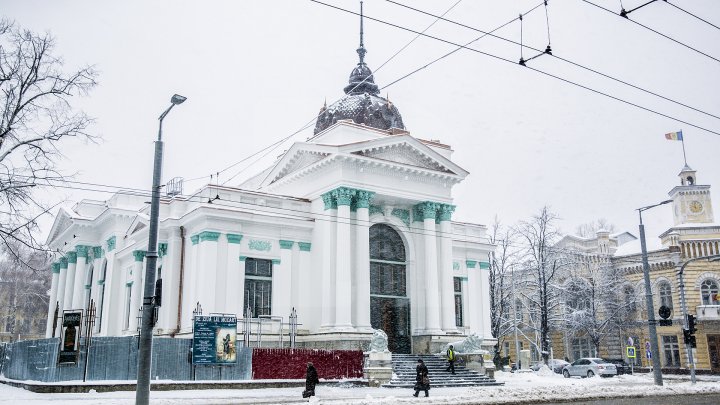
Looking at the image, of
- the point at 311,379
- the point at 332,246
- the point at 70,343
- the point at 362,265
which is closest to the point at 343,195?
the point at 332,246

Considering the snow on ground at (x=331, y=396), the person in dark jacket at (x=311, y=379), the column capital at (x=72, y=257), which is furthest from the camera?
the column capital at (x=72, y=257)

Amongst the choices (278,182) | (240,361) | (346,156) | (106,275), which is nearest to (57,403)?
(240,361)

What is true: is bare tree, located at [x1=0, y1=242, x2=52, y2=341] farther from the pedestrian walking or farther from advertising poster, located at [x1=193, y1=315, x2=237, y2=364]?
the pedestrian walking

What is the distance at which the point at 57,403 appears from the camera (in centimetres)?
1842

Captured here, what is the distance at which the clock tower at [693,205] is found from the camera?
5350 cm

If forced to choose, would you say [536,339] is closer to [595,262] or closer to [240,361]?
[595,262]

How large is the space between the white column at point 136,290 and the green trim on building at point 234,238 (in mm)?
7213

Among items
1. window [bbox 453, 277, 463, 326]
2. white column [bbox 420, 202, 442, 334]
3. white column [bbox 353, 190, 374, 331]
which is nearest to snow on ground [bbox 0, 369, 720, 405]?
white column [bbox 353, 190, 374, 331]

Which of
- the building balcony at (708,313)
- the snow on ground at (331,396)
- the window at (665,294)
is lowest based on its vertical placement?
the snow on ground at (331,396)

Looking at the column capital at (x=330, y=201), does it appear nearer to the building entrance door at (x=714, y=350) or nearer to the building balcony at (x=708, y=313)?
the building balcony at (x=708, y=313)

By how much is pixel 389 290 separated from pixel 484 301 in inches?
310

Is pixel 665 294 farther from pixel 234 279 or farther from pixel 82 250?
pixel 82 250

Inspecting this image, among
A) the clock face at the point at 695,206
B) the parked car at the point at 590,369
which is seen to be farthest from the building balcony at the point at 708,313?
the parked car at the point at 590,369

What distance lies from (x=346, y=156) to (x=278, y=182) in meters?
6.73
